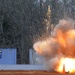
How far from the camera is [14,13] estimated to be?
65.8 m

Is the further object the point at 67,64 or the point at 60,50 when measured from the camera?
the point at 60,50

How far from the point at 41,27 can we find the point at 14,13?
20.8 ft

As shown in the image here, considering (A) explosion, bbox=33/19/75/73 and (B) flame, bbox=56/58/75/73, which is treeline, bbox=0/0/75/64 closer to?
(A) explosion, bbox=33/19/75/73

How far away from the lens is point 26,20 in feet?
212

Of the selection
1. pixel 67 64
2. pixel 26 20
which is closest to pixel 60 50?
pixel 67 64

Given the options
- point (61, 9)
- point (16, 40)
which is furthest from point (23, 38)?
point (61, 9)

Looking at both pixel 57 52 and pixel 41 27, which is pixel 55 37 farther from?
pixel 41 27

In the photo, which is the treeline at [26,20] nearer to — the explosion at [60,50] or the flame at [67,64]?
the explosion at [60,50]

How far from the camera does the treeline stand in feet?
196

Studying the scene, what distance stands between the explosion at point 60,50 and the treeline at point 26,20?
1958 cm

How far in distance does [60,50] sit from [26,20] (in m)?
29.6

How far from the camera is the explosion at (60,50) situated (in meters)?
35.1

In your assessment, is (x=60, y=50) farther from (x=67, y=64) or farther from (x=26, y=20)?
(x=26, y=20)

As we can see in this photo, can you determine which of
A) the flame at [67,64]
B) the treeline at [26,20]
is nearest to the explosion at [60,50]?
the flame at [67,64]
